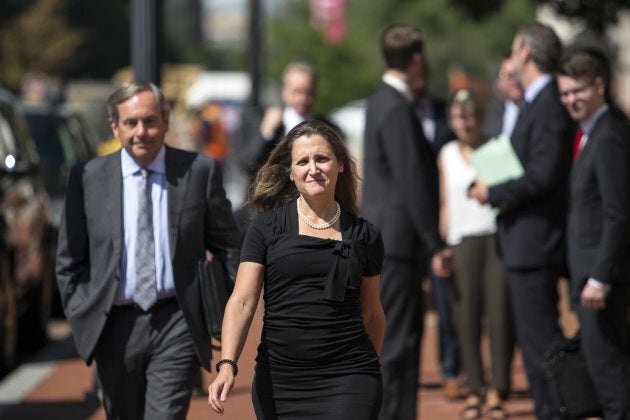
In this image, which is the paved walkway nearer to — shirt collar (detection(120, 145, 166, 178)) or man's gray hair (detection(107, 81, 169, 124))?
shirt collar (detection(120, 145, 166, 178))

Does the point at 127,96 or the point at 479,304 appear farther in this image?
the point at 479,304

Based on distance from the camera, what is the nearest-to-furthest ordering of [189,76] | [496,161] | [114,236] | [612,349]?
[114,236]
[612,349]
[496,161]
[189,76]

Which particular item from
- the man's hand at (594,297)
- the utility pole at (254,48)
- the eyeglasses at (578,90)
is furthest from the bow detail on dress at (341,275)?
the utility pole at (254,48)

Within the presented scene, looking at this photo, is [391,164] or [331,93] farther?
[331,93]

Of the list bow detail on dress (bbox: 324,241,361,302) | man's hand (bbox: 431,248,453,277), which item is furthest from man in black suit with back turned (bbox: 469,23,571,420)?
bow detail on dress (bbox: 324,241,361,302)

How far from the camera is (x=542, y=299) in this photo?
7.66 m

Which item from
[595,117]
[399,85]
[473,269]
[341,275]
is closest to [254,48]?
[473,269]

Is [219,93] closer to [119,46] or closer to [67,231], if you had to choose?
[119,46]

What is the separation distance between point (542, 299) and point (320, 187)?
2.69 meters

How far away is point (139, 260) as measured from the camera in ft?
20.3

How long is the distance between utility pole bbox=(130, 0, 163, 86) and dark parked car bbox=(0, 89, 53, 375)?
1.13 meters

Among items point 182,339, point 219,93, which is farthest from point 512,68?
point 219,93

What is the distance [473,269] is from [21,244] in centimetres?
393

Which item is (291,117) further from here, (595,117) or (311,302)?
(311,302)
